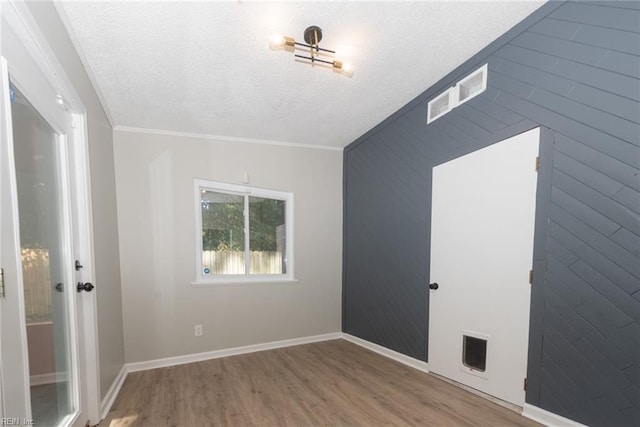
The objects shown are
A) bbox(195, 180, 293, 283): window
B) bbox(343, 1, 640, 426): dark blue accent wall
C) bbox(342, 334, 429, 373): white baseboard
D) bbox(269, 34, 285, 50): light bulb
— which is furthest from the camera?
bbox(195, 180, 293, 283): window

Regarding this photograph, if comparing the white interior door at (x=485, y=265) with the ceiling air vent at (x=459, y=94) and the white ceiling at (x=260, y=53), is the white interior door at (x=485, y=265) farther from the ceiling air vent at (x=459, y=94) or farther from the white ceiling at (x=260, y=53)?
the white ceiling at (x=260, y=53)

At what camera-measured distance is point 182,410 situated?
2.11m

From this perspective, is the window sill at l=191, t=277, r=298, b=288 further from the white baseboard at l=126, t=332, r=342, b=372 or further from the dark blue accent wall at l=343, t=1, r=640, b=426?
the dark blue accent wall at l=343, t=1, r=640, b=426

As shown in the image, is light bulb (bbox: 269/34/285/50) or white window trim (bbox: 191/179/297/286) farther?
white window trim (bbox: 191/179/297/286)

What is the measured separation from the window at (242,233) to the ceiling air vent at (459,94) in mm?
2018

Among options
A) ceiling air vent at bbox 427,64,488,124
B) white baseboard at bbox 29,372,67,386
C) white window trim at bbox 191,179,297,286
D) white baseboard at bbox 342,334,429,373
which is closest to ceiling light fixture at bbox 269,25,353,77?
ceiling air vent at bbox 427,64,488,124

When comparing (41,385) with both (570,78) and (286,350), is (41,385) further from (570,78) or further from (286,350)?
(570,78)

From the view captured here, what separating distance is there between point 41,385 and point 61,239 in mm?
825

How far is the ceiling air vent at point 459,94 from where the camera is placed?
208 cm

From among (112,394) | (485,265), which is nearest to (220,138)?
(112,394)

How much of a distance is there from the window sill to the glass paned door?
1467mm

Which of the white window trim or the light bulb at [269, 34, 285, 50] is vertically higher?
the light bulb at [269, 34, 285, 50]

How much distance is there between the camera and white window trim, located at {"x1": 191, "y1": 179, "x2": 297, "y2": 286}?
319 centimetres

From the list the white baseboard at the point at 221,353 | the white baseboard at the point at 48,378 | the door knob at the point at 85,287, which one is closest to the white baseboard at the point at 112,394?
the white baseboard at the point at 221,353
